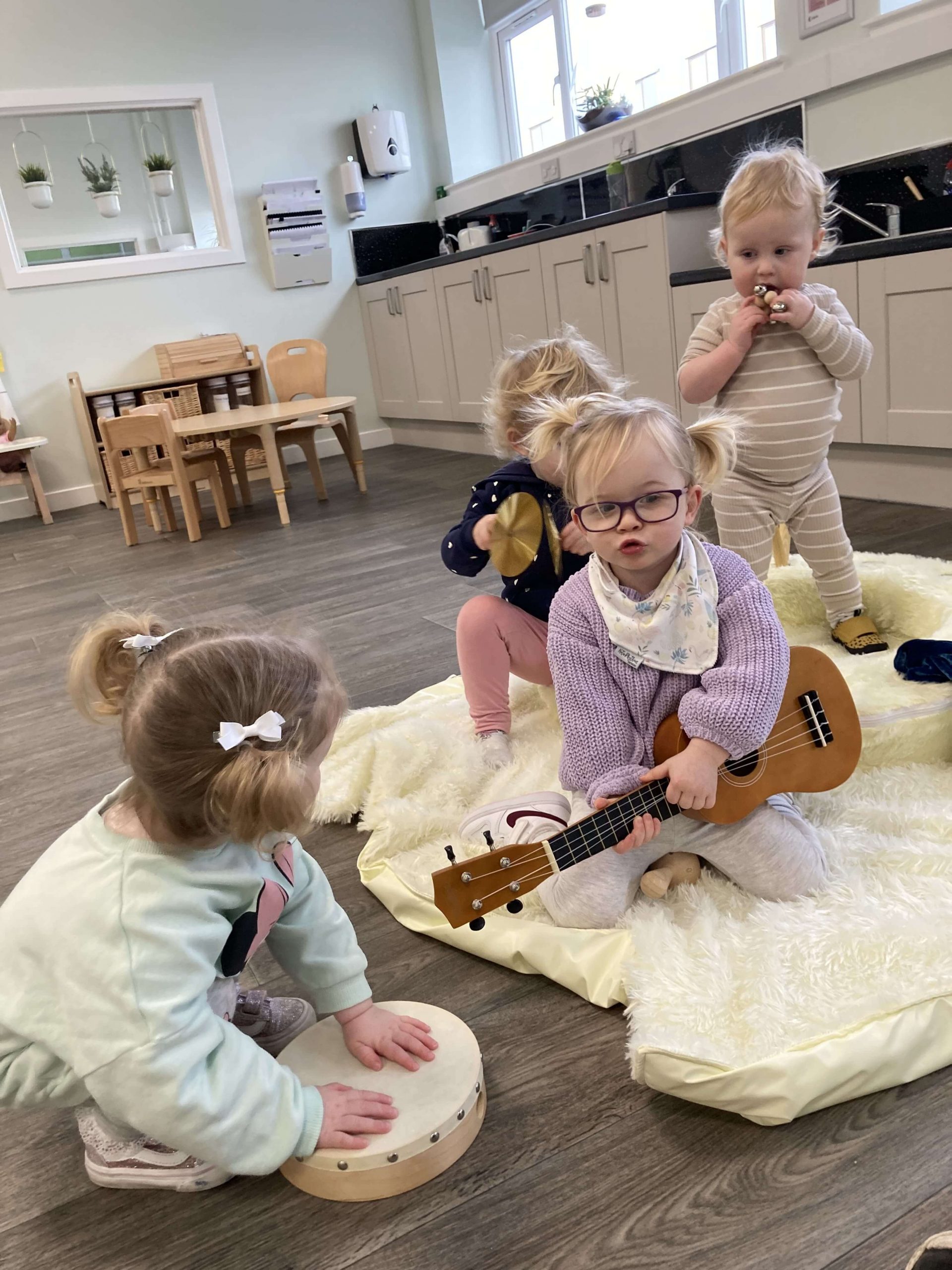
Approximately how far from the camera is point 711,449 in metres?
1.22

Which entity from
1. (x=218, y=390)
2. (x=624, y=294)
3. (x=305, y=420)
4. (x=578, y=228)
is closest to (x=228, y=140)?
(x=218, y=390)

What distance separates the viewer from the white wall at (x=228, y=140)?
5.55 m

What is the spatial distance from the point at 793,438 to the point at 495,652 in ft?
2.39

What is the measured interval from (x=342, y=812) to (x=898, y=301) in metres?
2.30

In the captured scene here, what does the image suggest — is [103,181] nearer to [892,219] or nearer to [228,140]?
[228,140]

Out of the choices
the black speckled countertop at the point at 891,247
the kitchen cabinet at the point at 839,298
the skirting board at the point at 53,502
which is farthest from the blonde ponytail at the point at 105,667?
the skirting board at the point at 53,502

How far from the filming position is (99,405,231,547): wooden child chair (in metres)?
4.30

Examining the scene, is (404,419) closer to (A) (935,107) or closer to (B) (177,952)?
(A) (935,107)

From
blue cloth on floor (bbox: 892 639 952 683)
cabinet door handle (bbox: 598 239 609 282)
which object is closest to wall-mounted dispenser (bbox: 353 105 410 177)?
cabinet door handle (bbox: 598 239 609 282)

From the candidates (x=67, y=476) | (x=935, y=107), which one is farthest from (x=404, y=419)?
(x=935, y=107)

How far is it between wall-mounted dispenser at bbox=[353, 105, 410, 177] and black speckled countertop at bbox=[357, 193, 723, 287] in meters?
0.74

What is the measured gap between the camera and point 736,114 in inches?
155

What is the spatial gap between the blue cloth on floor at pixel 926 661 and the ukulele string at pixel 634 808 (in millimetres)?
418

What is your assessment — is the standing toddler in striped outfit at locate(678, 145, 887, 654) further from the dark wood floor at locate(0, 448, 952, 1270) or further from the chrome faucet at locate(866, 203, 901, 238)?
the chrome faucet at locate(866, 203, 901, 238)
